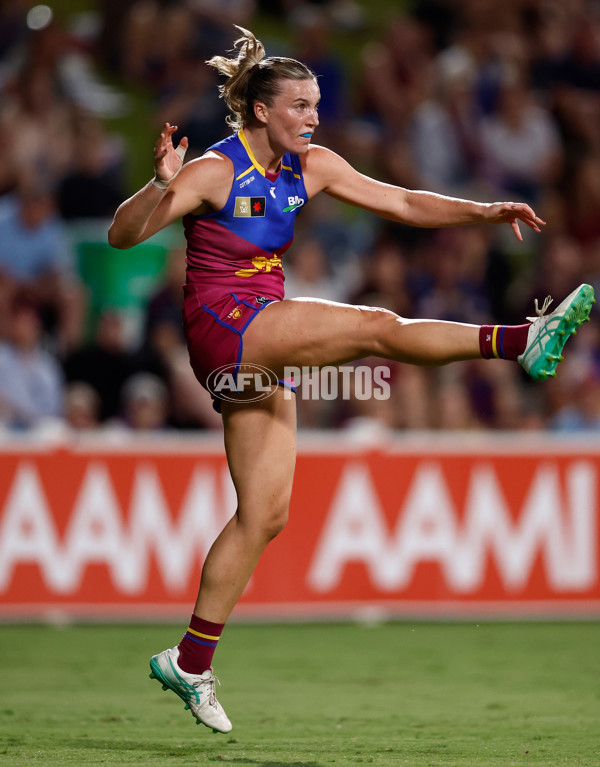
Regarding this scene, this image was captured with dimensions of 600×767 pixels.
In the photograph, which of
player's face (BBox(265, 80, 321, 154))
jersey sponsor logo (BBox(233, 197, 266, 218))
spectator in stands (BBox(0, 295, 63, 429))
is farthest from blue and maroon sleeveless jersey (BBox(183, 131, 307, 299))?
spectator in stands (BBox(0, 295, 63, 429))

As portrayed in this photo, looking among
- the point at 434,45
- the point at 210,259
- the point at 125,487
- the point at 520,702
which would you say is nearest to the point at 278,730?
the point at 520,702

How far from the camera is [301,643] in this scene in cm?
817

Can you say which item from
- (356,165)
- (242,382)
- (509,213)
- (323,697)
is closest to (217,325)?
(242,382)

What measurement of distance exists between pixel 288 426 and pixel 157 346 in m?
4.96

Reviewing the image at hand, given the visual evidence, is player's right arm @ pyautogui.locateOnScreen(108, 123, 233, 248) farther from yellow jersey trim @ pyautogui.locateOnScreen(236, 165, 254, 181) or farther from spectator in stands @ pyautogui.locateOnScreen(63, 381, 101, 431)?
spectator in stands @ pyautogui.locateOnScreen(63, 381, 101, 431)

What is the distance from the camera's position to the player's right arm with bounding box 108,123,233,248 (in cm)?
457

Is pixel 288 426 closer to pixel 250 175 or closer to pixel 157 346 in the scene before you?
pixel 250 175

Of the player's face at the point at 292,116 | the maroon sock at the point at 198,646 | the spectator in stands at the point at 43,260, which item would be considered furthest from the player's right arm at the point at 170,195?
the spectator in stands at the point at 43,260

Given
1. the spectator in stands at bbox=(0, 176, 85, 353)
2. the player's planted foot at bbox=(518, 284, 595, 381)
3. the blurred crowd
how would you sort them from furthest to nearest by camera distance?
the spectator in stands at bbox=(0, 176, 85, 353) → the blurred crowd → the player's planted foot at bbox=(518, 284, 595, 381)

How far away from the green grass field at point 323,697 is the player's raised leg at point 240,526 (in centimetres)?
31

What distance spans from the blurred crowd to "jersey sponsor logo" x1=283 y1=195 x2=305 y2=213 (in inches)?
164

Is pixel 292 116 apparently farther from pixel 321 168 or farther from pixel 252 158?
pixel 321 168

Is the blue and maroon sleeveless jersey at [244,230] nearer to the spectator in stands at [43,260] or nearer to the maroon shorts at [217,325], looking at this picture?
the maroon shorts at [217,325]

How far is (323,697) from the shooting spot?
6293 mm
